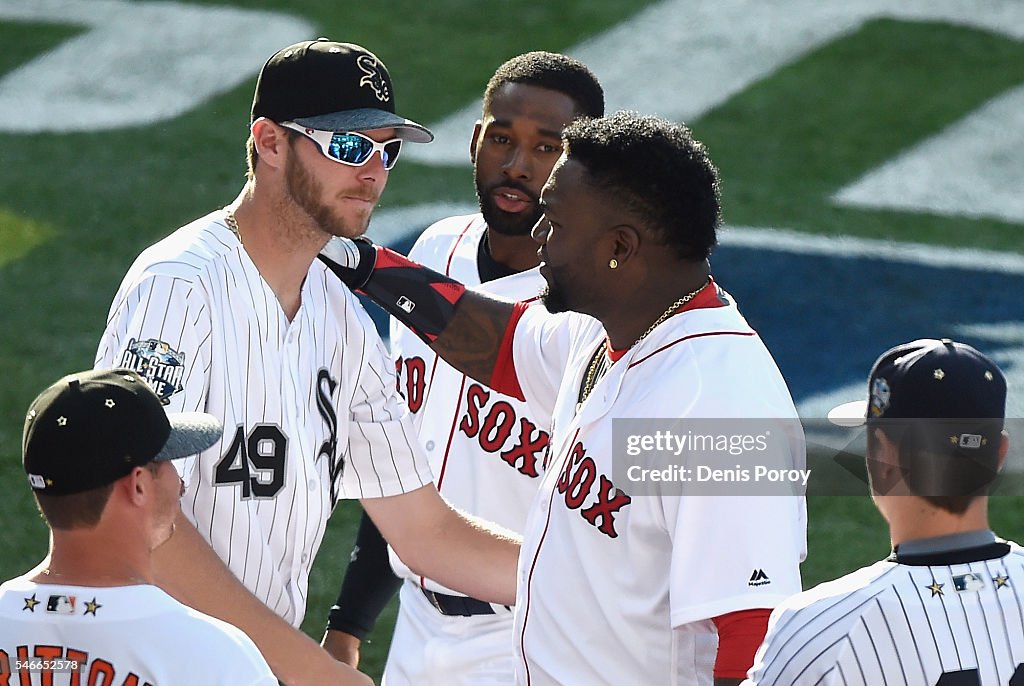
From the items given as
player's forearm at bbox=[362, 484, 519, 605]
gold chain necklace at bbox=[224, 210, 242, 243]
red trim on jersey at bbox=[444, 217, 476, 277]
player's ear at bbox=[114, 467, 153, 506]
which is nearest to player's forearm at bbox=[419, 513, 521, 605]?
player's forearm at bbox=[362, 484, 519, 605]

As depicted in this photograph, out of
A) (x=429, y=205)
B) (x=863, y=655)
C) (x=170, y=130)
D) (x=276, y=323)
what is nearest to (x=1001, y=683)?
(x=863, y=655)

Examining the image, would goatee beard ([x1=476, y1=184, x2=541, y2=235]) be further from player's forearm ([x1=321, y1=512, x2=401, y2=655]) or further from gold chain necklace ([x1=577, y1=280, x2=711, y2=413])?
gold chain necklace ([x1=577, y1=280, x2=711, y2=413])

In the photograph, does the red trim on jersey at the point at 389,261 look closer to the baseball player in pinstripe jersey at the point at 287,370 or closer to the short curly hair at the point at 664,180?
the baseball player in pinstripe jersey at the point at 287,370

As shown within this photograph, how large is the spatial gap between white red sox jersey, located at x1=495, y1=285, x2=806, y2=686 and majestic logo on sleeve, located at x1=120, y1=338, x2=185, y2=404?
891 mm

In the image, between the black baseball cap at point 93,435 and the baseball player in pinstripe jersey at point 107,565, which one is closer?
the baseball player in pinstripe jersey at point 107,565

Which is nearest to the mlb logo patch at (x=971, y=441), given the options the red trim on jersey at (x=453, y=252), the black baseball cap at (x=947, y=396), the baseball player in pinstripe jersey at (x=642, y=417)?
the black baseball cap at (x=947, y=396)

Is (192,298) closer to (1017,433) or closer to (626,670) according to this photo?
(626,670)

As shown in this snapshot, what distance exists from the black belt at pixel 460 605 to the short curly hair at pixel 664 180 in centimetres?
150

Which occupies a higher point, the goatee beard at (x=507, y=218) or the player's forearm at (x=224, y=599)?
the goatee beard at (x=507, y=218)

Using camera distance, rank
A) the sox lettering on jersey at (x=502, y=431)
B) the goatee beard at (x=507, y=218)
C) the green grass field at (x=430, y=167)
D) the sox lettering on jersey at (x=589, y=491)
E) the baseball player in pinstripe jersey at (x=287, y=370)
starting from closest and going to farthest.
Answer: the sox lettering on jersey at (x=589, y=491) → the baseball player in pinstripe jersey at (x=287, y=370) → the sox lettering on jersey at (x=502, y=431) → the goatee beard at (x=507, y=218) → the green grass field at (x=430, y=167)

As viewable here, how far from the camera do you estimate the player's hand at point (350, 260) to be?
4.39 metres

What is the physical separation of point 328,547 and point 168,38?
563 cm

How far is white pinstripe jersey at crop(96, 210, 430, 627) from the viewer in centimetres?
381

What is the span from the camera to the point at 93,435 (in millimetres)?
2992
